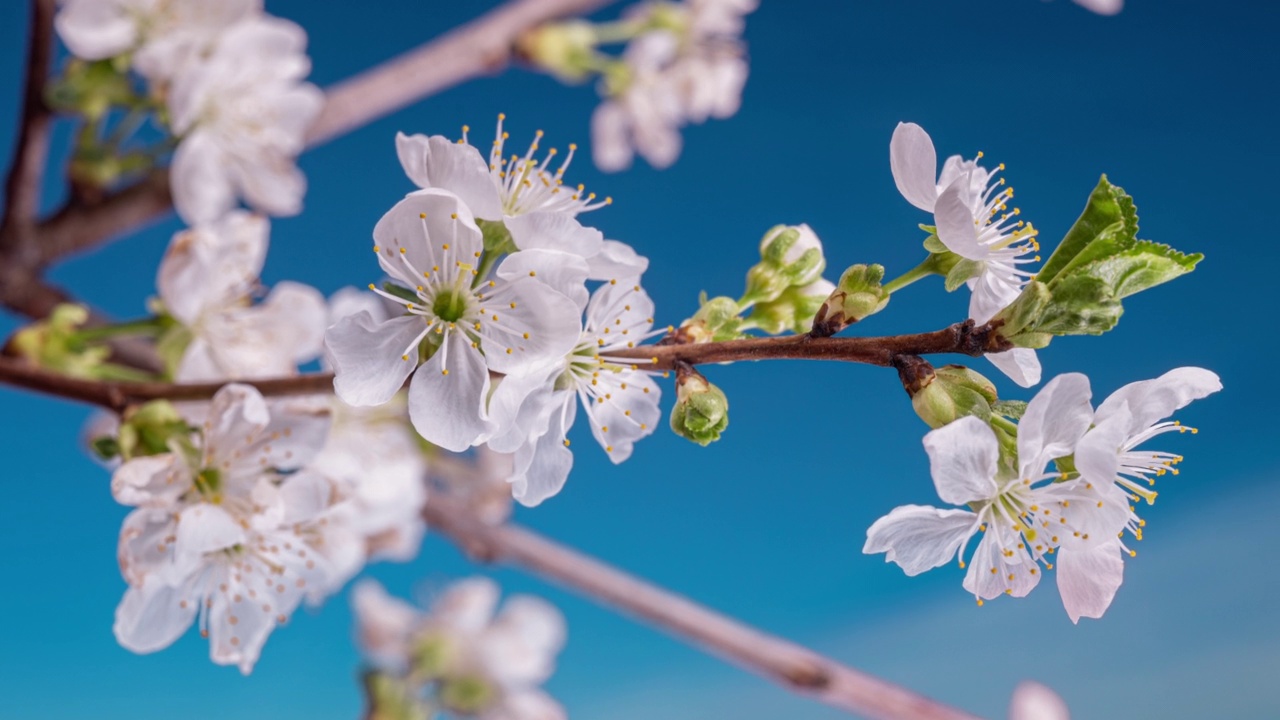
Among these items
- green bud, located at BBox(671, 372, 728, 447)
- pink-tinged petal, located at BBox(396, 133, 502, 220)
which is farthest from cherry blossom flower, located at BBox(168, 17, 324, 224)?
green bud, located at BBox(671, 372, 728, 447)

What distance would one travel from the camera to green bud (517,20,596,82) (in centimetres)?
219

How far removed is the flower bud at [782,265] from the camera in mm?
846

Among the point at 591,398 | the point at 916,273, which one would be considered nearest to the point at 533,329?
the point at 591,398

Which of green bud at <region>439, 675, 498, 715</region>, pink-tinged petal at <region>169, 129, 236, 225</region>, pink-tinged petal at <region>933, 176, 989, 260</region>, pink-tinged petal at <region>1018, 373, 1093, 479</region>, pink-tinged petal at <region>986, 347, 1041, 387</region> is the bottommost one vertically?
pink-tinged petal at <region>1018, 373, 1093, 479</region>

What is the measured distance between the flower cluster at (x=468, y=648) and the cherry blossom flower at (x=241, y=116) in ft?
3.79

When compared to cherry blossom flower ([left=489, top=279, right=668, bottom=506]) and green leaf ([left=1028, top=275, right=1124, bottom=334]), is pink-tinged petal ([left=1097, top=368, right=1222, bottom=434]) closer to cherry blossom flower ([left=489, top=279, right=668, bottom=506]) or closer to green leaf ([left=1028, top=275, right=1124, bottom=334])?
green leaf ([left=1028, top=275, right=1124, bottom=334])

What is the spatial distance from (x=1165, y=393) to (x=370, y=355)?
0.66 meters

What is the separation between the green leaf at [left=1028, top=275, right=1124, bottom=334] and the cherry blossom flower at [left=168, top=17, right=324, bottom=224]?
1.37 m

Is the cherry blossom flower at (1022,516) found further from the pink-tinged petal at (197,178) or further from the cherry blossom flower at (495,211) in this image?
the pink-tinged petal at (197,178)

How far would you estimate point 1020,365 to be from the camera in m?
0.80

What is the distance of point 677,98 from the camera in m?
2.48

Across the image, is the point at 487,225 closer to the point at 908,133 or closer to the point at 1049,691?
the point at 908,133

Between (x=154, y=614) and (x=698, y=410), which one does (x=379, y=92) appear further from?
(x=698, y=410)

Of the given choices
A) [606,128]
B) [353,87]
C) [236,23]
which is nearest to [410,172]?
[236,23]
